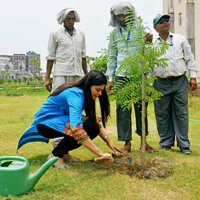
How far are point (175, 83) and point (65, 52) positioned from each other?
1.39 meters

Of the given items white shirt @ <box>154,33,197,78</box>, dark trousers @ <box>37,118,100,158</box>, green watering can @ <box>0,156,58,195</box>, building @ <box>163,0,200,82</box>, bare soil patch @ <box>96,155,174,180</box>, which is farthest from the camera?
building @ <box>163,0,200,82</box>

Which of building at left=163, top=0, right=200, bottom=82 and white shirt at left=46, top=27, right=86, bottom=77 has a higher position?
building at left=163, top=0, right=200, bottom=82

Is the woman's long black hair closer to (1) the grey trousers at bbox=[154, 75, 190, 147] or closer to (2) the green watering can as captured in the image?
(2) the green watering can

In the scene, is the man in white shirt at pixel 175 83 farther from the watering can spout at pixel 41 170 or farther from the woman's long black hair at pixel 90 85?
the watering can spout at pixel 41 170

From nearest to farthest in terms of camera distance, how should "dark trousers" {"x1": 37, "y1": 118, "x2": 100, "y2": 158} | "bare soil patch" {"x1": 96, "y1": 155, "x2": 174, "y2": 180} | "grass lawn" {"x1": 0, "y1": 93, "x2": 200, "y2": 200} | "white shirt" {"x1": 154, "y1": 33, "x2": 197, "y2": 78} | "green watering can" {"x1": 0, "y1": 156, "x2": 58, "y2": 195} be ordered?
1. "green watering can" {"x1": 0, "y1": 156, "x2": 58, "y2": 195}
2. "grass lawn" {"x1": 0, "y1": 93, "x2": 200, "y2": 200}
3. "bare soil patch" {"x1": 96, "y1": 155, "x2": 174, "y2": 180}
4. "dark trousers" {"x1": 37, "y1": 118, "x2": 100, "y2": 158}
5. "white shirt" {"x1": 154, "y1": 33, "x2": 197, "y2": 78}

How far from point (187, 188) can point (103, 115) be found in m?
1.08

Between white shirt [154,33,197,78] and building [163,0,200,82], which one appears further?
building [163,0,200,82]

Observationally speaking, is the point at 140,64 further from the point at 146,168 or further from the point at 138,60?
the point at 146,168

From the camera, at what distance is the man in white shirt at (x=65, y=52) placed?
355cm

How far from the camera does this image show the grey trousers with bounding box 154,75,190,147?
3.56m

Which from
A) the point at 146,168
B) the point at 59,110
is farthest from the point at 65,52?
the point at 146,168

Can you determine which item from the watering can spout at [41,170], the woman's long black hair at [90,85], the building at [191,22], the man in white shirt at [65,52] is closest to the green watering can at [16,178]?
the watering can spout at [41,170]

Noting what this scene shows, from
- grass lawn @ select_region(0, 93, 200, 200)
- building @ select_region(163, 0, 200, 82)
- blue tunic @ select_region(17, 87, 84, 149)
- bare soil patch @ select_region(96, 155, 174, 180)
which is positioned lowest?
grass lawn @ select_region(0, 93, 200, 200)

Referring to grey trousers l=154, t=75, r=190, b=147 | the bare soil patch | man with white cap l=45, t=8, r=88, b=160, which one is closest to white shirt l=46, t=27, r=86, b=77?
man with white cap l=45, t=8, r=88, b=160
